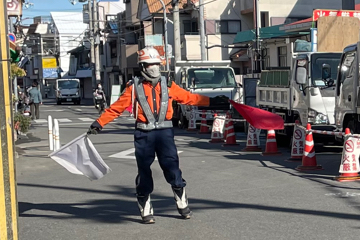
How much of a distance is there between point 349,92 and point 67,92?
46.2 meters

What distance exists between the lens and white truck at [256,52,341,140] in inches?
547

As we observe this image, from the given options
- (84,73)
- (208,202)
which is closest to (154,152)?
(208,202)

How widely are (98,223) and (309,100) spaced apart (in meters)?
7.71

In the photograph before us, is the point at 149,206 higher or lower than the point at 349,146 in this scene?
lower

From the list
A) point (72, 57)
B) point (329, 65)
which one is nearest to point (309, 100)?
point (329, 65)

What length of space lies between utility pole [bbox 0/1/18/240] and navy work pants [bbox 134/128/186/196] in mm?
2744

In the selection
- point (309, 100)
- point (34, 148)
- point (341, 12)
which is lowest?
point (34, 148)

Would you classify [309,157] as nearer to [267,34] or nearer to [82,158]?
[82,158]

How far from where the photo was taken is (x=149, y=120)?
7.16m

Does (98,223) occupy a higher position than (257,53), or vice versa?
(257,53)

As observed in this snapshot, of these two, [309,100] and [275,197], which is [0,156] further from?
[309,100]

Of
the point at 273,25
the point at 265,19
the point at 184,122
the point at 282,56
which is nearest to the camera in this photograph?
the point at 184,122

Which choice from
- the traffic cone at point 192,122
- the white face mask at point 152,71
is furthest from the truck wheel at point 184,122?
the white face mask at point 152,71

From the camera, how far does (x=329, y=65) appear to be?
14195 mm
